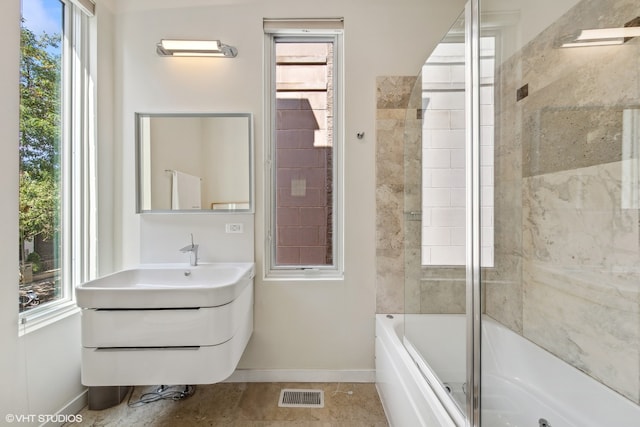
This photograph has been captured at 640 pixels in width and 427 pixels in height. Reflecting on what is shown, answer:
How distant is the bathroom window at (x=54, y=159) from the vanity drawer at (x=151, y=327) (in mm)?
392

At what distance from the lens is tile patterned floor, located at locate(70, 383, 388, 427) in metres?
1.65

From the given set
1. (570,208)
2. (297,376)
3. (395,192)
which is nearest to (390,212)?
(395,192)

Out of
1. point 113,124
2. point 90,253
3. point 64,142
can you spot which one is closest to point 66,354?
point 90,253

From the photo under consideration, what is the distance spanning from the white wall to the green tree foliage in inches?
14.2

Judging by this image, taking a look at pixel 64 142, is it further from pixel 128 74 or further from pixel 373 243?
pixel 373 243

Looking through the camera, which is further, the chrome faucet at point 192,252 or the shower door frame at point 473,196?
the chrome faucet at point 192,252

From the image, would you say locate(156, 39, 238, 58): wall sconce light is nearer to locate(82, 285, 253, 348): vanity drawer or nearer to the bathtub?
locate(82, 285, 253, 348): vanity drawer

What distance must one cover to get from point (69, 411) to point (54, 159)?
1381 mm

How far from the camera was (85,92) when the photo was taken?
6.13 feet

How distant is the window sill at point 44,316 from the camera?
1445mm

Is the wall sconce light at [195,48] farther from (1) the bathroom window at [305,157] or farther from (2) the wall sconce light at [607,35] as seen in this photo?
(2) the wall sconce light at [607,35]

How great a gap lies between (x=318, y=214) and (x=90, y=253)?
145cm

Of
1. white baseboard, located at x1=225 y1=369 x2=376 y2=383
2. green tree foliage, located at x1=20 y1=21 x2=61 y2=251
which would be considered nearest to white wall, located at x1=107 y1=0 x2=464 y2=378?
white baseboard, located at x1=225 y1=369 x2=376 y2=383

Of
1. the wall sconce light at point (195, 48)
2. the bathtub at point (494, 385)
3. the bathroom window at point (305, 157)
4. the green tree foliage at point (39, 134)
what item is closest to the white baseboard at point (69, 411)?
the green tree foliage at point (39, 134)
